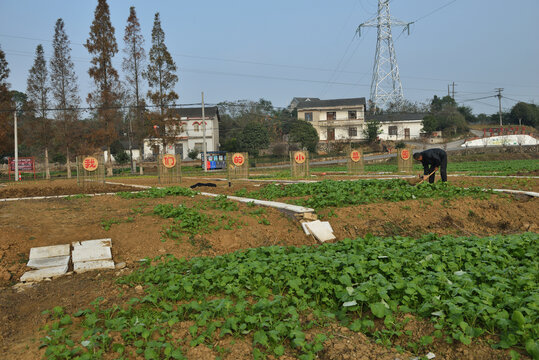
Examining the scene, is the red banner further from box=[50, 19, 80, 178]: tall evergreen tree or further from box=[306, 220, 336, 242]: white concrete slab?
box=[306, 220, 336, 242]: white concrete slab

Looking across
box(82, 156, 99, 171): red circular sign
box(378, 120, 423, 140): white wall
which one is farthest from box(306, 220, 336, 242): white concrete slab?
box(378, 120, 423, 140): white wall

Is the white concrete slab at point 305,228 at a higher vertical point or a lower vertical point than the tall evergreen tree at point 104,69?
lower

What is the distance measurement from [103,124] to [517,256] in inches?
1314

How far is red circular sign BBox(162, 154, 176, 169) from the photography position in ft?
52.7

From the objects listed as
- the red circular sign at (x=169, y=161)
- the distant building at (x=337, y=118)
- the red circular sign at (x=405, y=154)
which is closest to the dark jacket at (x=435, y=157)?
the red circular sign at (x=405, y=154)

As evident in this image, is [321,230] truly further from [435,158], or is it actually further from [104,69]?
[104,69]

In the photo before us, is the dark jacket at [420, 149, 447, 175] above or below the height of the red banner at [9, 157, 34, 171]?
below

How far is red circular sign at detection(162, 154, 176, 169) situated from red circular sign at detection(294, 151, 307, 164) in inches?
213

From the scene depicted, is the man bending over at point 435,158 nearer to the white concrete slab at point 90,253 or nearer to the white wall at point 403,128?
the white concrete slab at point 90,253

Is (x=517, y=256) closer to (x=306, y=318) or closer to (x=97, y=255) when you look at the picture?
(x=306, y=318)

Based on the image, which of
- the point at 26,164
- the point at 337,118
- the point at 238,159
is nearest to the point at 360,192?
the point at 238,159

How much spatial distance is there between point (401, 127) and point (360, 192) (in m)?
45.9

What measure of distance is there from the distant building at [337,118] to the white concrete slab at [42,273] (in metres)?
47.6

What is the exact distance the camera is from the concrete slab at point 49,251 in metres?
5.96
